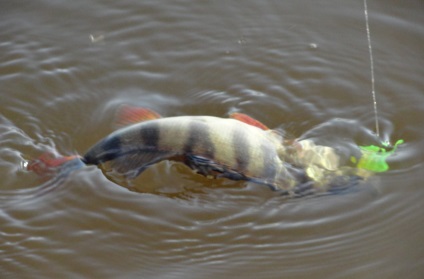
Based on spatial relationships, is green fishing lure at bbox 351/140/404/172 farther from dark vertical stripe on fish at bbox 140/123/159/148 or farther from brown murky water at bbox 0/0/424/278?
dark vertical stripe on fish at bbox 140/123/159/148

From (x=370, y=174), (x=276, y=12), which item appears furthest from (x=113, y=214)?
(x=276, y=12)

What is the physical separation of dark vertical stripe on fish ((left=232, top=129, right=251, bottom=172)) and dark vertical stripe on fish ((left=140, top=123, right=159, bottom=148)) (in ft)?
1.45

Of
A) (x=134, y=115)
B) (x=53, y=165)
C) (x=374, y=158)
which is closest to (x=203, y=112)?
(x=134, y=115)

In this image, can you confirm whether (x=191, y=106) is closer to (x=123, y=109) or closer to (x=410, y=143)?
(x=123, y=109)

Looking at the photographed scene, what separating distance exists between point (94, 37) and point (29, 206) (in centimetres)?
178

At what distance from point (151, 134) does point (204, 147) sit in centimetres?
31

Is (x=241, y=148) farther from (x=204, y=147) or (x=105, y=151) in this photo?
(x=105, y=151)

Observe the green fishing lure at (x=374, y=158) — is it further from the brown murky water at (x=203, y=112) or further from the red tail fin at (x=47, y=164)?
the red tail fin at (x=47, y=164)

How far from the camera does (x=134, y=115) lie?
14.0 feet

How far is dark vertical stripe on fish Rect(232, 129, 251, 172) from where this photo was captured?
3994mm

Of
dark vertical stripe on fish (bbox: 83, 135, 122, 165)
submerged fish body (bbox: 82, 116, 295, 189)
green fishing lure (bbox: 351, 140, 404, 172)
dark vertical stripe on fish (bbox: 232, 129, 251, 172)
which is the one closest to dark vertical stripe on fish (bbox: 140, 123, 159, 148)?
submerged fish body (bbox: 82, 116, 295, 189)

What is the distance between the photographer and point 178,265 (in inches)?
159

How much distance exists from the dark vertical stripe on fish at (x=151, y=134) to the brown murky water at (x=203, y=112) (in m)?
0.47

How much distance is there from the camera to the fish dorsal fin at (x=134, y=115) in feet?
13.9
